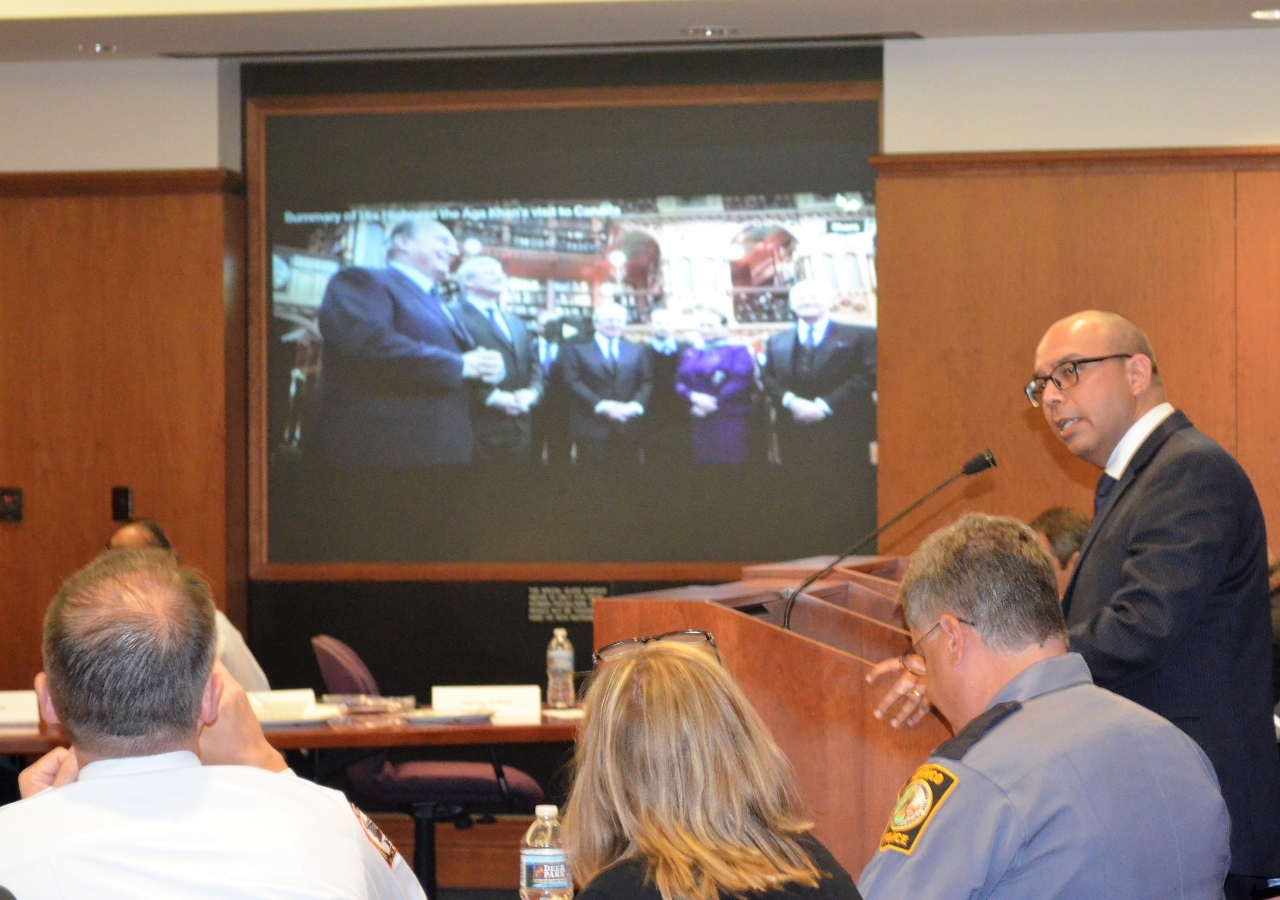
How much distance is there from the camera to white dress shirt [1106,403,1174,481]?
9.99ft

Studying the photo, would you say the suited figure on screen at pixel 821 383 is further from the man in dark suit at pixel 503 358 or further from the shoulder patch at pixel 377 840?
the shoulder patch at pixel 377 840

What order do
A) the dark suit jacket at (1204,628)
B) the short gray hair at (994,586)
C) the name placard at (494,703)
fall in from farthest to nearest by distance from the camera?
the name placard at (494,703)
the dark suit jacket at (1204,628)
the short gray hair at (994,586)

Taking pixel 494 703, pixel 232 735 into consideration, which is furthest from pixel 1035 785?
pixel 494 703

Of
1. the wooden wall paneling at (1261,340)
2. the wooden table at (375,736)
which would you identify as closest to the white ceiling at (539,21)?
the wooden wall paneling at (1261,340)

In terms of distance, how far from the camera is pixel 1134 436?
306 centimetres

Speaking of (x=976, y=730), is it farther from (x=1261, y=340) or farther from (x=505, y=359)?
(x=505, y=359)

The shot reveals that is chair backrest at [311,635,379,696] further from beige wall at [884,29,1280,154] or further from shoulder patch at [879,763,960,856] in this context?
shoulder patch at [879,763,960,856]

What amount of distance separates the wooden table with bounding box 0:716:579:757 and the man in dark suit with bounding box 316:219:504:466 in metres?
2.04

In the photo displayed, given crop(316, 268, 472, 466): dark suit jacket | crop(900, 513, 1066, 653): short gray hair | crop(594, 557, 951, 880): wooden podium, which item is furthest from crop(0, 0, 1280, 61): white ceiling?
crop(900, 513, 1066, 653): short gray hair

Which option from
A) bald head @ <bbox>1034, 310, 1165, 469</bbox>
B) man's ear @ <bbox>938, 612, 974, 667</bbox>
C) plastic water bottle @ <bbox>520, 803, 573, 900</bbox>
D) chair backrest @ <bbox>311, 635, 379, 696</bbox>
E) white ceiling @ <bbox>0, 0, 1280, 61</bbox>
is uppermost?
white ceiling @ <bbox>0, 0, 1280, 61</bbox>

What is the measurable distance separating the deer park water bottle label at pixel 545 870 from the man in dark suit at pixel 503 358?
3.94 metres

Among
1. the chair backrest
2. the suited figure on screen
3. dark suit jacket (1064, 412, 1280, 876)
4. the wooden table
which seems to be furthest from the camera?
the suited figure on screen

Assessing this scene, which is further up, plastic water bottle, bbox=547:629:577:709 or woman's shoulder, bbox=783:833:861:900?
woman's shoulder, bbox=783:833:861:900

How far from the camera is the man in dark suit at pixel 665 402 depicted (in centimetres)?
610
